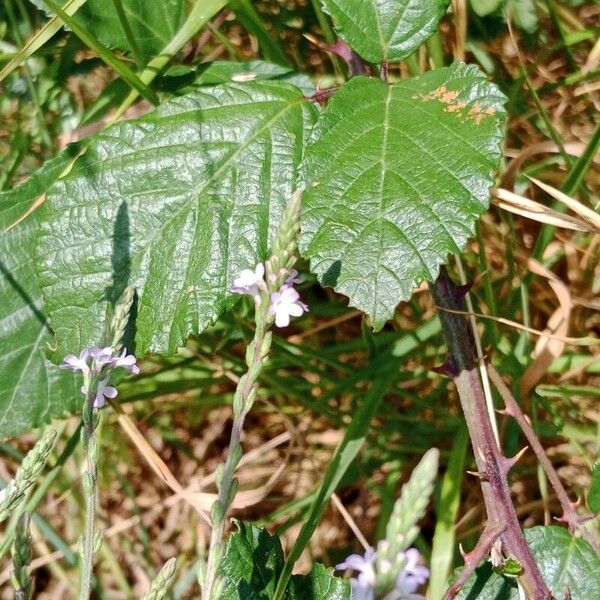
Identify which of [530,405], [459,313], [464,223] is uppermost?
[464,223]

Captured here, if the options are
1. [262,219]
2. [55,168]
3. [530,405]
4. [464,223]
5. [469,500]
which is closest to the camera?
[464,223]

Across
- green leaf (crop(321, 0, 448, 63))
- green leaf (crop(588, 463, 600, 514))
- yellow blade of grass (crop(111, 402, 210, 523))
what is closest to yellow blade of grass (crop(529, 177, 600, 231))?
green leaf (crop(321, 0, 448, 63))

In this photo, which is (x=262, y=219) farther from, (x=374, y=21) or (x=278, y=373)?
(x=278, y=373)

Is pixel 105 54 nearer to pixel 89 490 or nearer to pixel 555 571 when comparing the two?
pixel 89 490

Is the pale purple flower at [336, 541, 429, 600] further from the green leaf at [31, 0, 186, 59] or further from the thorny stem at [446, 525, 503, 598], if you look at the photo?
the green leaf at [31, 0, 186, 59]

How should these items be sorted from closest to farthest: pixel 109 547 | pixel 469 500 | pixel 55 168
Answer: pixel 55 168 < pixel 469 500 < pixel 109 547

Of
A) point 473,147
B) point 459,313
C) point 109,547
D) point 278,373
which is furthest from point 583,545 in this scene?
point 109,547
